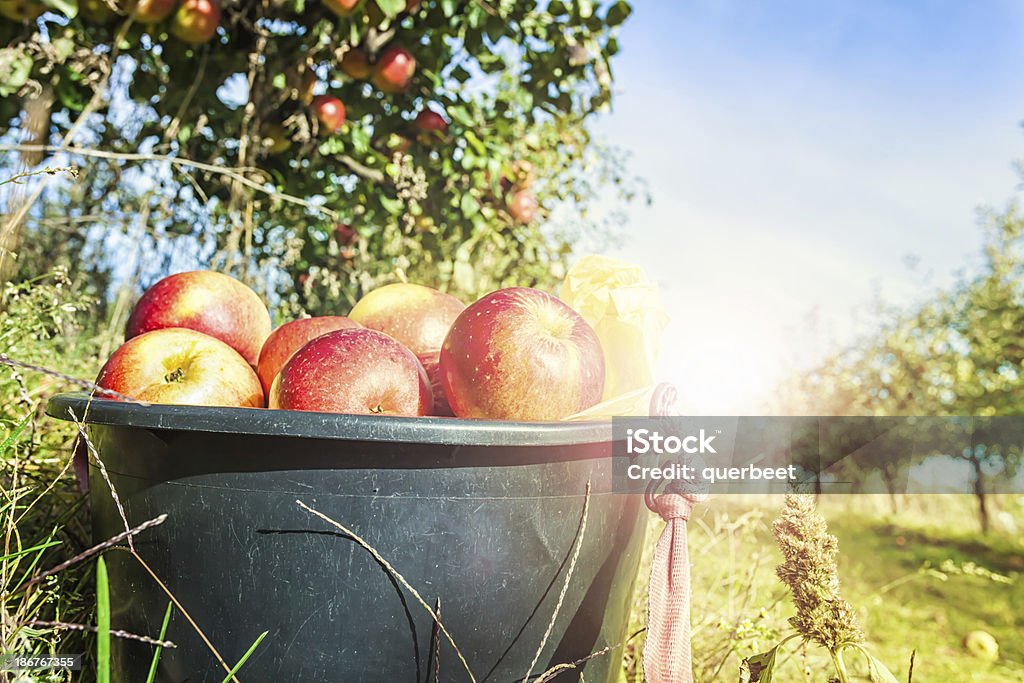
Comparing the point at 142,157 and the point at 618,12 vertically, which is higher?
the point at 618,12

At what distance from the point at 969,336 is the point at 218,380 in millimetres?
8700

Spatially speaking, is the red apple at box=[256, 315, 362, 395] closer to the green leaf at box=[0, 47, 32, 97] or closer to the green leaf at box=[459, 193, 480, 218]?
the green leaf at box=[459, 193, 480, 218]

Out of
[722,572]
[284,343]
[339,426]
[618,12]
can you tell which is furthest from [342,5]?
[722,572]

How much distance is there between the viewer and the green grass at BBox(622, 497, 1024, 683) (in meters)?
2.22

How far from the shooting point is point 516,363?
1.29 meters

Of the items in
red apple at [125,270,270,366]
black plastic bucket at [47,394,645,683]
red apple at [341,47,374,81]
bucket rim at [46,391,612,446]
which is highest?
red apple at [341,47,374,81]

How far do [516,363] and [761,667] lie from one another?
71cm

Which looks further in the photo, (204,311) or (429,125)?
(429,125)

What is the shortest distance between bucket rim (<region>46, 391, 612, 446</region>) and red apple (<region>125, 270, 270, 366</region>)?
0.54 m

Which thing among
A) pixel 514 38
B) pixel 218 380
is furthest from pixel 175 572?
pixel 514 38

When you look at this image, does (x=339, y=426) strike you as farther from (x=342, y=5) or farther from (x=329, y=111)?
(x=329, y=111)

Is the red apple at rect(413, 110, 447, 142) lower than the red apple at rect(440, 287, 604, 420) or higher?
higher

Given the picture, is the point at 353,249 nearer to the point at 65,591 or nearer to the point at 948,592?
the point at 65,591

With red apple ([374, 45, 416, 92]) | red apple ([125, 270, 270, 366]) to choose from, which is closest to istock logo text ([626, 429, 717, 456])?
red apple ([125, 270, 270, 366])
